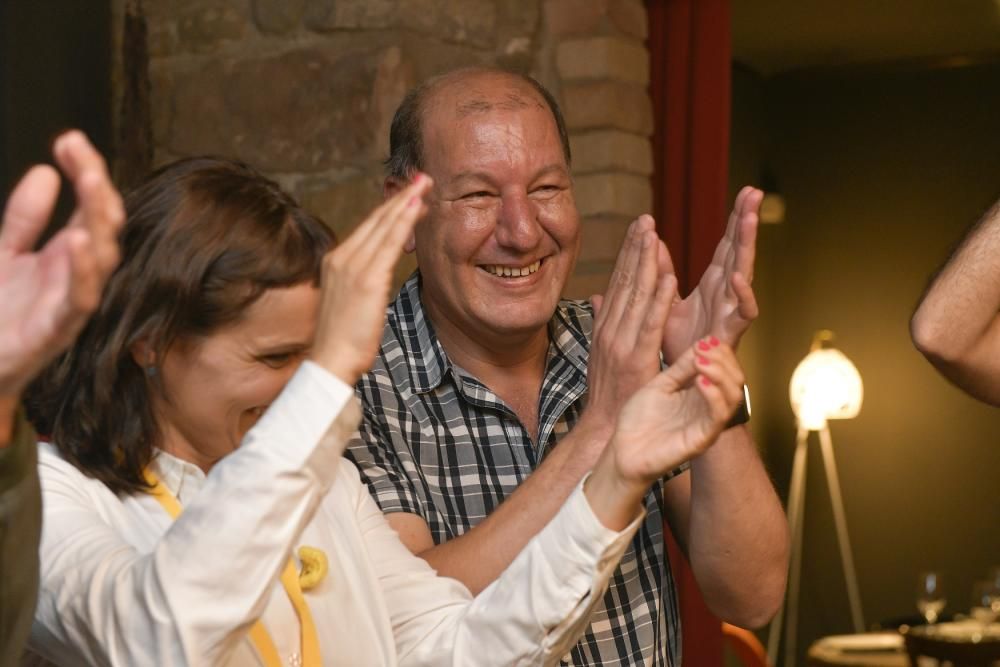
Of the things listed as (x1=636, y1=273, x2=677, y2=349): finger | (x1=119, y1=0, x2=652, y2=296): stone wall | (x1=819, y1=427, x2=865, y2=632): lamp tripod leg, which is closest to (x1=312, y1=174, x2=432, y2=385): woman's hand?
(x1=636, y1=273, x2=677, y2=349): finger

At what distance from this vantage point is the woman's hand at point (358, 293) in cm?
110

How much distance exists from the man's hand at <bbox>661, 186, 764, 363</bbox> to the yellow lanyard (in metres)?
0.58

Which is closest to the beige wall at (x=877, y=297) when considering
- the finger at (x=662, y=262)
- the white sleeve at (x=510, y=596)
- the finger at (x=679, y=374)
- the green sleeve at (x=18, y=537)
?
the finger at (x=662, y=262)

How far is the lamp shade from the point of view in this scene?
5.74m

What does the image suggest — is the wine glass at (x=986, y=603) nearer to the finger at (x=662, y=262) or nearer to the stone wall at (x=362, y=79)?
the stone wall at (x=362, y=79)

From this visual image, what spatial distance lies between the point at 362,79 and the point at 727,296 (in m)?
1.32

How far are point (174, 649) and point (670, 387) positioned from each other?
54 centimetres

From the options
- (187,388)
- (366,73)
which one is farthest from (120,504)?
(366,73)

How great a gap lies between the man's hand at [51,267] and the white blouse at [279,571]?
0.22 m

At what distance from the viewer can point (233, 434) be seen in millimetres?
1344

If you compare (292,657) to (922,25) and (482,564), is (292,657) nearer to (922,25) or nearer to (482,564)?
(482,564)

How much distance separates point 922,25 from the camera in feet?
18.1

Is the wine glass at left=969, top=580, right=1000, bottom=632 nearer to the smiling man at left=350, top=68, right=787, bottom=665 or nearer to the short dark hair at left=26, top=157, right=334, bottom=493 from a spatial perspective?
the smiling man at left=350, top=68, right=787, bottom=665

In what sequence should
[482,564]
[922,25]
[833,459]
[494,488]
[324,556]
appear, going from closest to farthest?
1. [324,556]
2. [482,564]
3. [494,488]
4. [922,25]
5. [833,459]
